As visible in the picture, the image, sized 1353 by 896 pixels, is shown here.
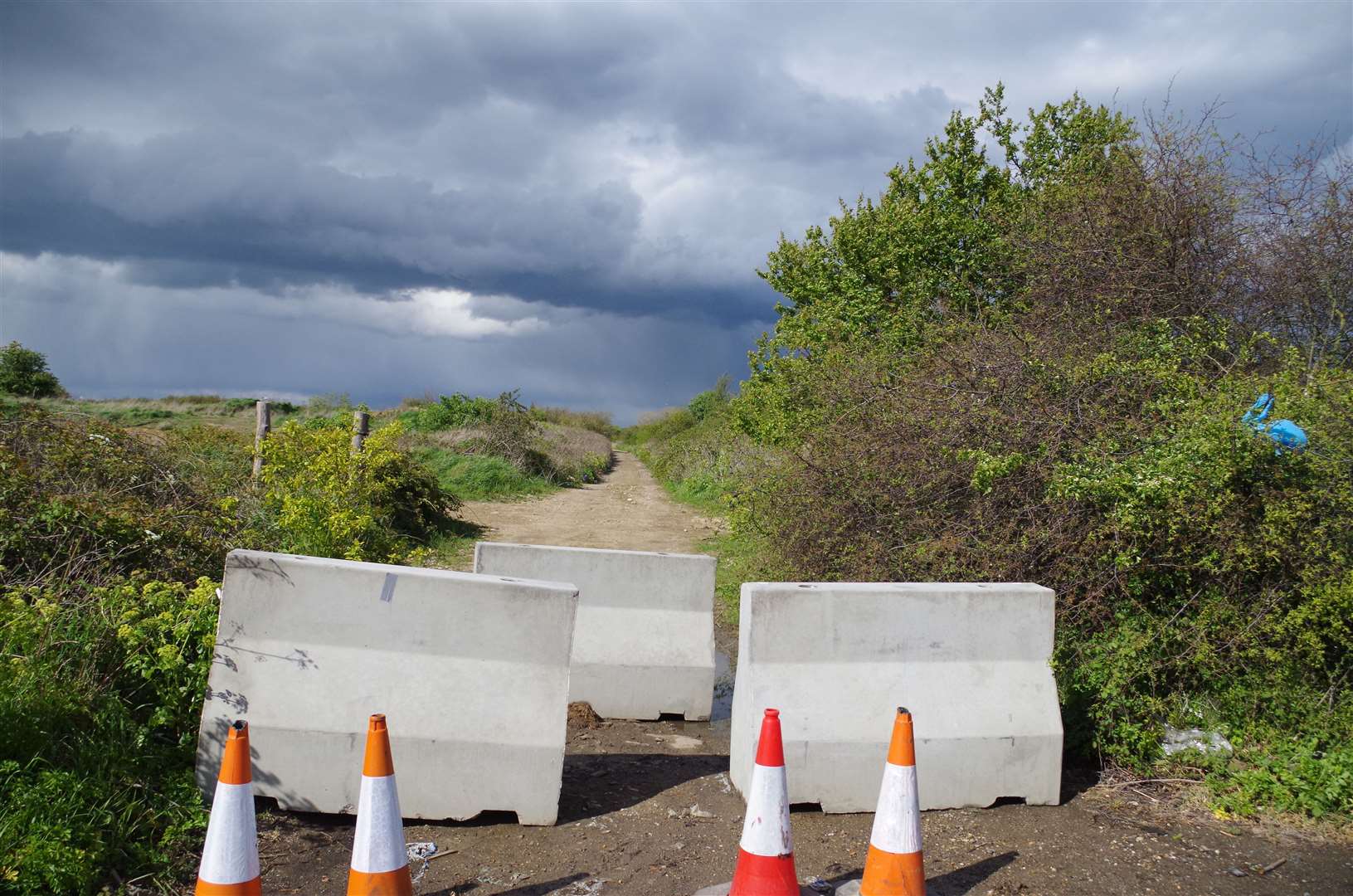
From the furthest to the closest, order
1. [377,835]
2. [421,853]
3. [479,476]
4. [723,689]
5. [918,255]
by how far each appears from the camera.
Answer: [479,476]
[918,255]
[723,689]
[421,853]
[377,835]

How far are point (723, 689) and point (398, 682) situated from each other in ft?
11.9

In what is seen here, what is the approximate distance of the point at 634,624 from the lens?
23.2 feet

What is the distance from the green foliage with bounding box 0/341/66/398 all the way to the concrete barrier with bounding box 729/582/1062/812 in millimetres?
28219

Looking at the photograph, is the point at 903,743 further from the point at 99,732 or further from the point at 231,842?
the point at 99,732

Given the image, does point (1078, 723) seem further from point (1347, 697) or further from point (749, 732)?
point (749, 732)

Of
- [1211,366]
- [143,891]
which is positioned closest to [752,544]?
[1211,366]

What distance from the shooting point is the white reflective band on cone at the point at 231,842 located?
3430 mm

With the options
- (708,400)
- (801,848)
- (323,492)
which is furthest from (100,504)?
(708,400)

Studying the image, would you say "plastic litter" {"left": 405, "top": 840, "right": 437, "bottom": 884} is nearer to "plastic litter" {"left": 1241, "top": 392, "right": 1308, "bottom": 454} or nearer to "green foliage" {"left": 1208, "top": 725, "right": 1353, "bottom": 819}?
"green foliage" {"left": 1208, "top": 725, "right": 1353, "bottom": 819}

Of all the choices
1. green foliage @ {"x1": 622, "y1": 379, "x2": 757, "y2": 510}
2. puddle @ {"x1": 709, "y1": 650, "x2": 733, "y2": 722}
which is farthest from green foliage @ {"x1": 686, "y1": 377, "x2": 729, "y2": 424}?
puddle @ {"x1": 709, "y1": 650, "x2": 733, "y2": 722}

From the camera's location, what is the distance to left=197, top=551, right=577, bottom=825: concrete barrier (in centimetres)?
466

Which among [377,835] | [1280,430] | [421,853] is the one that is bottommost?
[421,853]

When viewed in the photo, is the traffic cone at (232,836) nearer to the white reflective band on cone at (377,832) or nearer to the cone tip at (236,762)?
the cone tip at (236,762)

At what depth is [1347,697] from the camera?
5500 mm
